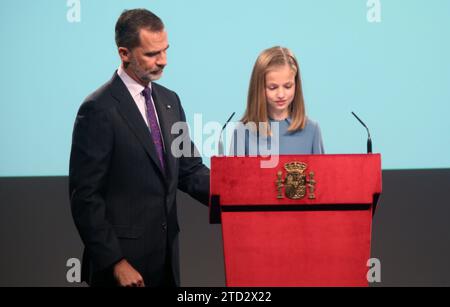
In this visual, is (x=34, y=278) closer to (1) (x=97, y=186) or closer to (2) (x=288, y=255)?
(1) (x=97, y=186)

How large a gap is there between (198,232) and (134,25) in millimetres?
1814

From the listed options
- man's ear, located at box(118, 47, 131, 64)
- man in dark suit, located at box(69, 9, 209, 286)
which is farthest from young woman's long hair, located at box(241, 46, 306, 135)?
man's ear, located at box(118, 47, 131, 64)

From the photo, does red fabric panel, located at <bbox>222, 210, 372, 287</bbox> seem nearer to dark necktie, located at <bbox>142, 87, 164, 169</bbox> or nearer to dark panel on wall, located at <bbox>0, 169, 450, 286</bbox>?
dark necktie, located at <bbox>142, 87, 164, 169</bbox>

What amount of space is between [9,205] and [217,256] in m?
1.15

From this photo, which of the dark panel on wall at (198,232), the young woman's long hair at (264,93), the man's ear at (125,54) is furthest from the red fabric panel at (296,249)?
the dark panel on wall at (198,232)

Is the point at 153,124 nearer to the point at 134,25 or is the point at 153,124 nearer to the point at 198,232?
the point at 134,25

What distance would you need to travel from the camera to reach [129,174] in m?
2.54

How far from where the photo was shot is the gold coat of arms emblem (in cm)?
228

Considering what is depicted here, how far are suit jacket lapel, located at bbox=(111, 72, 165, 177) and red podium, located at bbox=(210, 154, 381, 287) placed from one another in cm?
31

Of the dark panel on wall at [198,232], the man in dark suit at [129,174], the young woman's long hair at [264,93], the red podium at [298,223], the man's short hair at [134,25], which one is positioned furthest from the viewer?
the dark panel on wall at [198,232]

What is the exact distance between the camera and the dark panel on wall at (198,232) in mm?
4008

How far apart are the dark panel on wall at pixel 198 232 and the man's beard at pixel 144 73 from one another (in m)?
1.63

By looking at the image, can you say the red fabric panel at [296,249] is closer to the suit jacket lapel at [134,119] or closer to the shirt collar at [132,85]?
the suit jacket lapel at [134,119]

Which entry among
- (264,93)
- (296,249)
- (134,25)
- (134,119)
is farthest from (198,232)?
(296,249)
